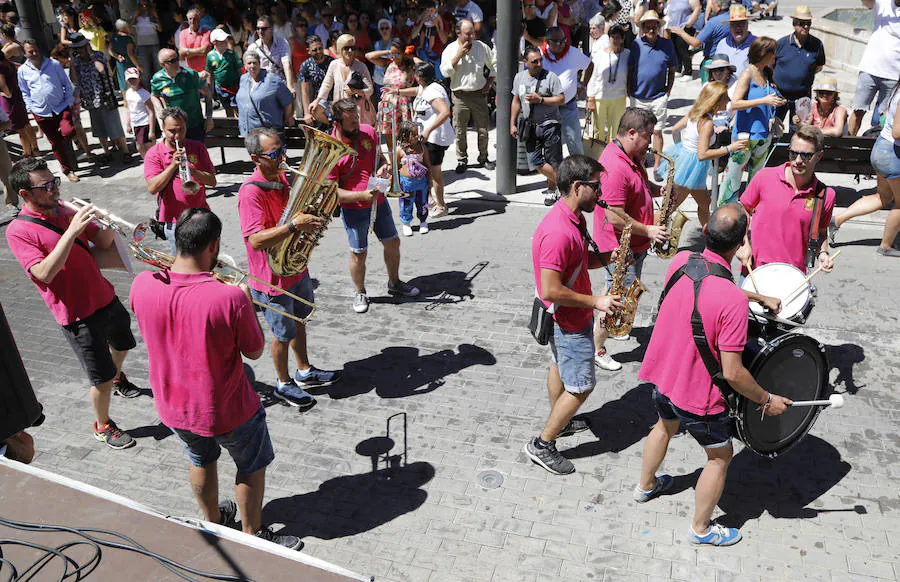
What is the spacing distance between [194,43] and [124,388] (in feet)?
29.1

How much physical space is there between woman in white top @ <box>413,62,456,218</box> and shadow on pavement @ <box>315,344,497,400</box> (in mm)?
3209

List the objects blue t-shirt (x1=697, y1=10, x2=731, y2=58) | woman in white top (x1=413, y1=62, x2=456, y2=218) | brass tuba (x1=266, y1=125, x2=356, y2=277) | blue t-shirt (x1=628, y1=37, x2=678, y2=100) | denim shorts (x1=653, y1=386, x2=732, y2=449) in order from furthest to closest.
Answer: blue t-shirt (x1=697, y1=10, x2=731, y2=58) < blue t-shirt (x1=628, y1=37, x2=678, y2=100) < woman in white top (x1=413, y1=62, x2=456, y2=218) < brass tuba (x1=266, y1=125, x2=356, y2=277) < denim shorts (x1=653, y1=386, x2=732, y2=449)

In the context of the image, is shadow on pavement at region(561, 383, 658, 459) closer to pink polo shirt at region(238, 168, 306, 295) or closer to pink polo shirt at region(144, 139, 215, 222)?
pink polo shirt at region(238, 168, 306, 295)

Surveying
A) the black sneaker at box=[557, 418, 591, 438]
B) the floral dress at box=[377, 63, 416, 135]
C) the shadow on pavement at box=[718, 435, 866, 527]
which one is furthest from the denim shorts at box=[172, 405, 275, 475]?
the floral dress at box=[377, 63, 416, 135]

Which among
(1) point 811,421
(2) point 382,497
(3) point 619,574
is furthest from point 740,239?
(2) point 382,497

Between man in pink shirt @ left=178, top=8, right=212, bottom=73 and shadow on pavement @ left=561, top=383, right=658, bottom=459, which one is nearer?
shadow on pavement @ left=561, top=383, right=658, bottom=459

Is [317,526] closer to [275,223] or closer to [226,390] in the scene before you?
[226,390]

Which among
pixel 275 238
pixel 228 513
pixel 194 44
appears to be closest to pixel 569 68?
pixel 275 238

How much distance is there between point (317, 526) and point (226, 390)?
117 centimetres

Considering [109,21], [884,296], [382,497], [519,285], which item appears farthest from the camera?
[109,21]

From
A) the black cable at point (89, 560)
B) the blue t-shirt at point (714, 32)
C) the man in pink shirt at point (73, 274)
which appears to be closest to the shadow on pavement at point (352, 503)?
the man in pink shirt at point (73, 274)

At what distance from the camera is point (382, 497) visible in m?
4.88

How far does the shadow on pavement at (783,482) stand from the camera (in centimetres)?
464

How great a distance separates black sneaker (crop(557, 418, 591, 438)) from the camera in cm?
541
